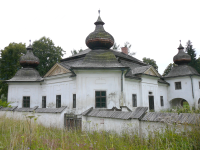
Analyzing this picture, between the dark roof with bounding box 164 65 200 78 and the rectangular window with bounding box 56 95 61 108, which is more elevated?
the dark roof with bounding box 164 65 200 78

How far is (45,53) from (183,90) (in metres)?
19.9

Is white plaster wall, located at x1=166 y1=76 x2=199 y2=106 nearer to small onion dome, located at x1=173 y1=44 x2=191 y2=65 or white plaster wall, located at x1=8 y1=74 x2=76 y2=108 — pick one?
small onion dome, located at x1=173 y1=44 x2=191 y2=65

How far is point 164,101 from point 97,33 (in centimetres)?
1185

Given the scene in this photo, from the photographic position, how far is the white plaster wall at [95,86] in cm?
1190

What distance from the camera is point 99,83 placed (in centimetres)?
1224

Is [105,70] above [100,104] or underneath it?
above

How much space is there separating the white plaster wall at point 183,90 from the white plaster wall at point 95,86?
11.7 meters

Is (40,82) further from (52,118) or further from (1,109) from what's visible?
(52,118)

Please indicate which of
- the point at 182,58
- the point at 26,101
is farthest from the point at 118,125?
the point at 182,58

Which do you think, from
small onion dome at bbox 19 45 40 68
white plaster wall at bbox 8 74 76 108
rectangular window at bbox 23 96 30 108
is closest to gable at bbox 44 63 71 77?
white plaster wall at bbox 8 74 76 108

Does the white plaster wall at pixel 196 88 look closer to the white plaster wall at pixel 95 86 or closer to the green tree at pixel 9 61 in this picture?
the white plaster wall at pixel 95 86

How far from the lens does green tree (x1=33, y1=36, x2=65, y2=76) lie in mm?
27094

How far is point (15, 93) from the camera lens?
17359 mm

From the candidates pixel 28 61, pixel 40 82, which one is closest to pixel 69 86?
pixel 40 82
